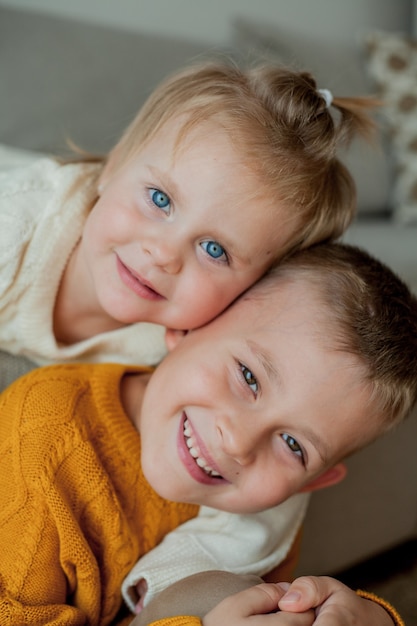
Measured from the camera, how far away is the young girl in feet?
3.30

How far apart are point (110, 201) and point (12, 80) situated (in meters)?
0.63

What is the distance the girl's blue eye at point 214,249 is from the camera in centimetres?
103

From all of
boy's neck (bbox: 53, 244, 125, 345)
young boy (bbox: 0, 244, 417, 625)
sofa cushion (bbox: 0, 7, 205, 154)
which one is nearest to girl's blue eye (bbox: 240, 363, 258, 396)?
young boy (bbox: 0, 244, 417, 625)

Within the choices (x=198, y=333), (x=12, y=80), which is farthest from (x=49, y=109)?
(x=198, y=333)

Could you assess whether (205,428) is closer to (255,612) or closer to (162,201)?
(255,612)

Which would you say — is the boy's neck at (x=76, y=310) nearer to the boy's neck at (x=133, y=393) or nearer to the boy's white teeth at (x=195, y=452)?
the boy's neck at (x=133, y=393)

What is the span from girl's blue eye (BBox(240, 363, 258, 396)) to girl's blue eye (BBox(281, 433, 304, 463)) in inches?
2.8

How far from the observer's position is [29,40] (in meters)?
1.57

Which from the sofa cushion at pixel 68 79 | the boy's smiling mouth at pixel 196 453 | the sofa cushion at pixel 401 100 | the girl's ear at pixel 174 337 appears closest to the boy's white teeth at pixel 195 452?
the boy's smiling mouth at pixel 196 453

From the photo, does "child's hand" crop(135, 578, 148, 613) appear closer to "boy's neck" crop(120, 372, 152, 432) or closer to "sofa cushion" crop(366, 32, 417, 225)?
"boy's neck" crop(120, 372, 152, 432)

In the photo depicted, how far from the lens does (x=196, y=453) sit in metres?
0.91

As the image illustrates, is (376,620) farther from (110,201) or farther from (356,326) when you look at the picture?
(110,201)

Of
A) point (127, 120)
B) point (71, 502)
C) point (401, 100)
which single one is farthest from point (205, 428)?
point (401, 100)

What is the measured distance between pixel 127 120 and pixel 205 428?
1052mm
